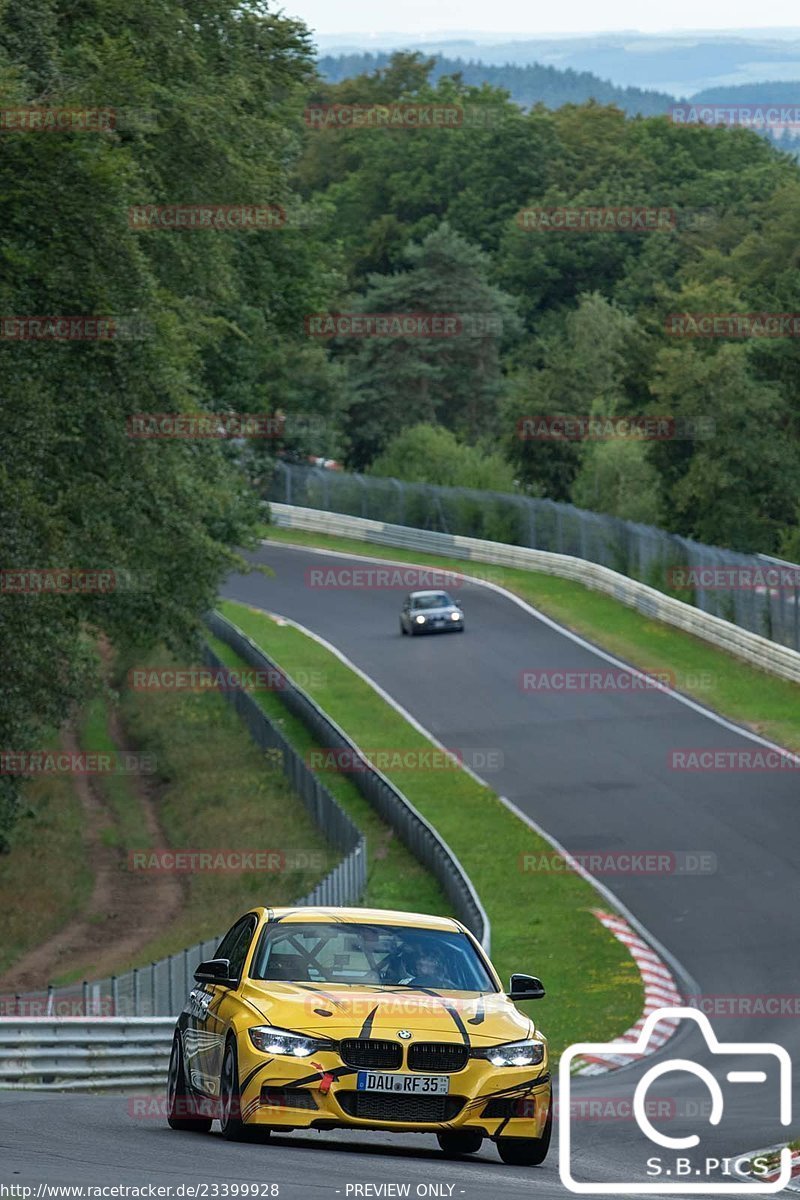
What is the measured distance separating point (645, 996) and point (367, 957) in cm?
1285

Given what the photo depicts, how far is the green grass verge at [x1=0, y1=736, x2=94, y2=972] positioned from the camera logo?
10.7m

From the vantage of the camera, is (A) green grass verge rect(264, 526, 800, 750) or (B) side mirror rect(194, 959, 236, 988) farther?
(A) green grass verge rect(264, 526, 800, 750)

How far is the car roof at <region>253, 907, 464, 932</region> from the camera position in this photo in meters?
11.5

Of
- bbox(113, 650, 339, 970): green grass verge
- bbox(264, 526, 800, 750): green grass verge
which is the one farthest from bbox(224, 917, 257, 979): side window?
bbox(264, 526, 800, 750): green grass verge

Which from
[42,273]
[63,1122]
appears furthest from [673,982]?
[63,1122]

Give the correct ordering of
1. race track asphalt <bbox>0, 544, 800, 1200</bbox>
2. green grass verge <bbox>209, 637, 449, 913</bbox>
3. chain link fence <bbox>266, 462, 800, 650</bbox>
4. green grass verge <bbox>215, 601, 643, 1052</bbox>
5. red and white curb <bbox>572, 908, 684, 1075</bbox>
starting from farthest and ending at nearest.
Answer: chain link fence <bbox>266, 462, 800, 650</bbox>
green grass verge <bbox>209, 637, 449, 913</bbox>
green grass verge <bbox>215, 601, 643, 1052</bbox>
red and white curb <bbox>572, 908, 684, 1075</bbox>
race track asphalt <bbox>0, 544, 800, 1200</bbox>

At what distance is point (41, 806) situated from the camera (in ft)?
130

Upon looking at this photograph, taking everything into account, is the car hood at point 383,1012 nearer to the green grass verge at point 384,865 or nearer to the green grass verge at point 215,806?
the green grass verge at point 384,865

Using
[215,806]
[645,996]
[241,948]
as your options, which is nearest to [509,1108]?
[241,948]

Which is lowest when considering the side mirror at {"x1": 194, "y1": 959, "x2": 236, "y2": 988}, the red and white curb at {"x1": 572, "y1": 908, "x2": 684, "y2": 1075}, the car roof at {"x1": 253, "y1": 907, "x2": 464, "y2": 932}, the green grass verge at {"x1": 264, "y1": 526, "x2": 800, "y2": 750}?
the green grass verge at {"x1": 264, "y1": 526, "x2": 800, "y2": 750}

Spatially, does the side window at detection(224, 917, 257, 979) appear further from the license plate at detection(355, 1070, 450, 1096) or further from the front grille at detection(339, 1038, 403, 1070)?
the license plate at detection(355, 1070, 450, 1096)

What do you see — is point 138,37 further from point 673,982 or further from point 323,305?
point 323,305

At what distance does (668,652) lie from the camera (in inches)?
1882

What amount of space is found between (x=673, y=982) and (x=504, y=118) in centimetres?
10724
